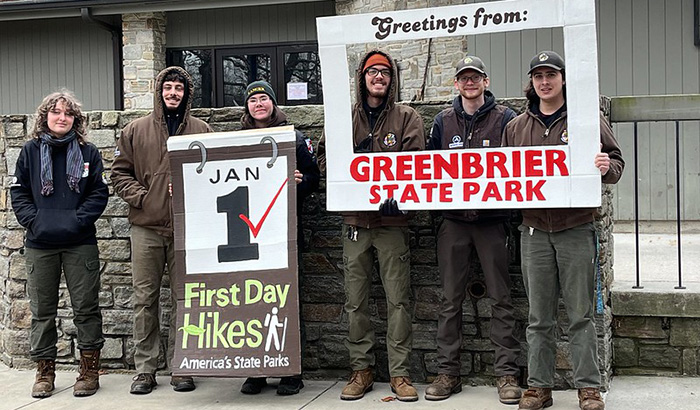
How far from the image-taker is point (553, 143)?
4.36 m

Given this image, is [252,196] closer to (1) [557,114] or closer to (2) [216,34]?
(1) [557,114]

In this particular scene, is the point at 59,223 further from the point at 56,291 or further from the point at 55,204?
the point at 56,291

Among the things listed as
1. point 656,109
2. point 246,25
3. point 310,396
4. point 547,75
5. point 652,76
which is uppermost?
point 246,25

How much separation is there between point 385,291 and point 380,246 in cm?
28

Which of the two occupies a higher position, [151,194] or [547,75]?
[547,75]

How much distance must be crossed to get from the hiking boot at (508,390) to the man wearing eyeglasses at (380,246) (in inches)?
19.3

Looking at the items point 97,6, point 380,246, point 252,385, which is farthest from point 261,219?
point 97,6

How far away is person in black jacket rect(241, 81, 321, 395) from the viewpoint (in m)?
4.87

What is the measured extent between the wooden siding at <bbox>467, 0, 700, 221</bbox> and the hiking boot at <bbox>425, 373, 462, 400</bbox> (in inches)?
201

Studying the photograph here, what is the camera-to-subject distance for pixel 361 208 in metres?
4.67

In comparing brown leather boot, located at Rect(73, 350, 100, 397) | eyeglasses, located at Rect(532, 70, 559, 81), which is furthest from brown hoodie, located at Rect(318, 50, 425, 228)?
brown leather boot, located at Rect(73, 350, 100, 397)

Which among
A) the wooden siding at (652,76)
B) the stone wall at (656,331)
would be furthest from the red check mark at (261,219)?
the wooden siding at (652,76)

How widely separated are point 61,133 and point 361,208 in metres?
1.90

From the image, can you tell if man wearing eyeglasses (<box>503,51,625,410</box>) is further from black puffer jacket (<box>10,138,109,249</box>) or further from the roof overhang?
the roof overhang
